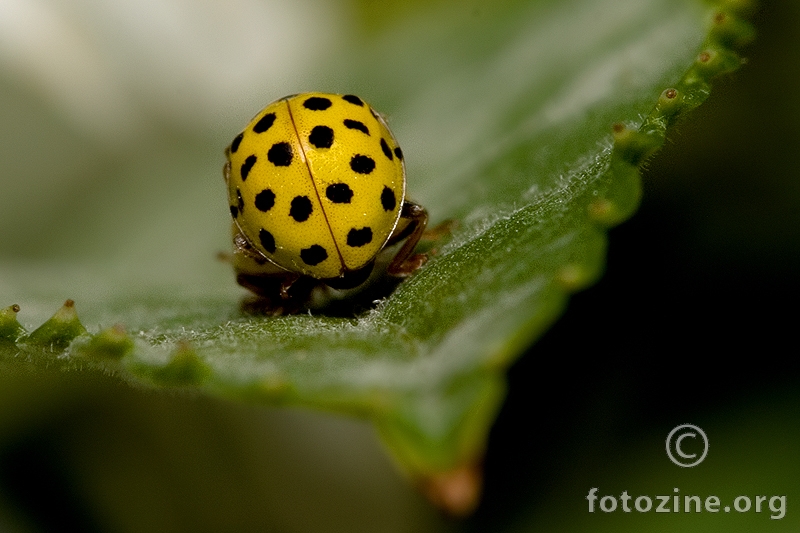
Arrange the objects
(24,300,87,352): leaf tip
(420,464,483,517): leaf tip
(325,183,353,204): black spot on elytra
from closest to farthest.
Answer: (420,464,483,517): leaf tip
(24,300,87,352): leaf tip
(325,183,353,204): black spot on elytra

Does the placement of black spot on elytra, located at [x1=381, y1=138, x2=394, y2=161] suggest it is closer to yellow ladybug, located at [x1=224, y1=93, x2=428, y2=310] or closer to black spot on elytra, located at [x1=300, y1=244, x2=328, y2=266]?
yellow ladybug, located at [x1=224, y1=93, x2=428, y2=310]

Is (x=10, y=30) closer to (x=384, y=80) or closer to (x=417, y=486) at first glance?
(x=384, y=80)

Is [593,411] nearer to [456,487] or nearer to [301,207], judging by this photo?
[301,207]

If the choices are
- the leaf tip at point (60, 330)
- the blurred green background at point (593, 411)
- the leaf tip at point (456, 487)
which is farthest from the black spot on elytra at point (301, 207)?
the leaf tip at point (456, 487)

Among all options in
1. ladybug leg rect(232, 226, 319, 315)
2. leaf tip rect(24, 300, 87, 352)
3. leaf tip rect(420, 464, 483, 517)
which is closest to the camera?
leaf tip rect(420, 464, 483, 517)

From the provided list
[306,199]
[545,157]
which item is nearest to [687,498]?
[545,157]

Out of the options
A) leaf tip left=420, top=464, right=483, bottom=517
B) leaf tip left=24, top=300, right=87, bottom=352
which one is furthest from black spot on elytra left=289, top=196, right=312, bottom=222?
leaf tip left=420, top=464, right=483, bottom=517

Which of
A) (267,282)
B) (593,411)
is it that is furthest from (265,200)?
(593,411)

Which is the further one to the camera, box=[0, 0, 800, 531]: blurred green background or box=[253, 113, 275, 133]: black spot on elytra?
box=[0, 0, 800, 531]: blurred green background
